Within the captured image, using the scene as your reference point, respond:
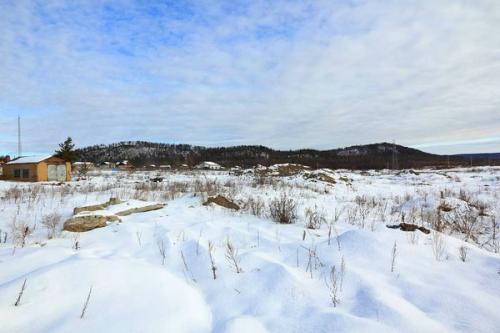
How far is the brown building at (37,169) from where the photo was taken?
27391 millimetres

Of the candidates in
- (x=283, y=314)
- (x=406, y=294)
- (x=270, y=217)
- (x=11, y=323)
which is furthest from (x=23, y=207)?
(x=406, y=294)

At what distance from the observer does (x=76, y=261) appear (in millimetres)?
2842

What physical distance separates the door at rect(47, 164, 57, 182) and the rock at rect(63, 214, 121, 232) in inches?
1099

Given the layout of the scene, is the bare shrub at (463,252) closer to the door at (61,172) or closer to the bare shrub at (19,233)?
the bare shrub at (19,233)

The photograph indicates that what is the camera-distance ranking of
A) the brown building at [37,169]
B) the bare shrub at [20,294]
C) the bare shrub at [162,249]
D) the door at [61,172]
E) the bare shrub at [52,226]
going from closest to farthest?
the bare shrub at [20,294] < the bare shrub at [162,249] < the bare shrub at [52,226] < the brown building at [37,169] < the door at [61,172]

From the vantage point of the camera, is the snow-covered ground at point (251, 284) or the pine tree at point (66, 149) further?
the pine tree at point (66, 149)

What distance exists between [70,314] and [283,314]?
1.50 meters

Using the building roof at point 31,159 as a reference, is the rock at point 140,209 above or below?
below

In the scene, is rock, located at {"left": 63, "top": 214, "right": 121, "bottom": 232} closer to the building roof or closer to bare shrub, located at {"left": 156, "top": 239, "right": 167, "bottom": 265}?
bare shrub, located at {"left": 156, "top": 239, "right": 167, "bottom": 265}

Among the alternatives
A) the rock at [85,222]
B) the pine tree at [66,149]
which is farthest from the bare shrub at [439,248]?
the pine tree at [66,149]

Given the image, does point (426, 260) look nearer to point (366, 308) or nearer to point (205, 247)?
point (366, 308)

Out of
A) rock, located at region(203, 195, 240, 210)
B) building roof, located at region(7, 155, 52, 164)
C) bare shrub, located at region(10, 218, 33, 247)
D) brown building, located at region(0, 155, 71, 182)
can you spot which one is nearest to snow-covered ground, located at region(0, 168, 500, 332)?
bare shrub, located at region(10, 218, 33, 247)

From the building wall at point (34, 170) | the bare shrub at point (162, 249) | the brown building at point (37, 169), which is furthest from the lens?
the brown building at point (37, 169)

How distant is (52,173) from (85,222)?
1115 inches
